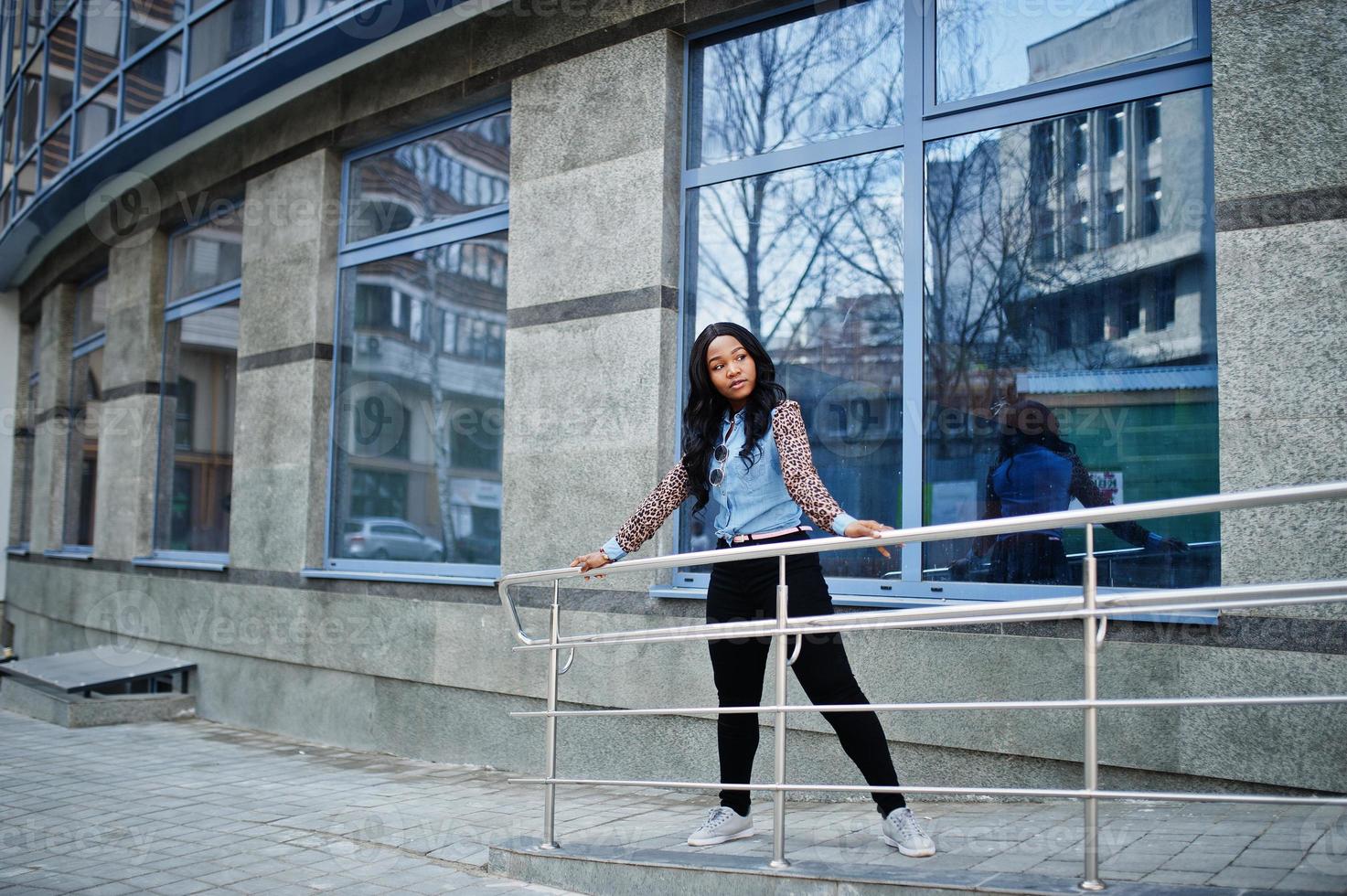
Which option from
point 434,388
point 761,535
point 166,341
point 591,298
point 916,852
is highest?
point 166,341

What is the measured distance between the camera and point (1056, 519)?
10.1ft

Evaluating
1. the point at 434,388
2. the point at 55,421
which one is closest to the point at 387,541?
the point at 434,388

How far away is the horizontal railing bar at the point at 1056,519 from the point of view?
264 centimetres

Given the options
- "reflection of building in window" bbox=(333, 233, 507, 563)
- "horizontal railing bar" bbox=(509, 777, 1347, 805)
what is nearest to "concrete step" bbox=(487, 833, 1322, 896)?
"horizontal railing bar" bbox=(509, 777, 1347, 805)

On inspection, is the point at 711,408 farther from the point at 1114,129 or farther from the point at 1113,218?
the point at 1114,129

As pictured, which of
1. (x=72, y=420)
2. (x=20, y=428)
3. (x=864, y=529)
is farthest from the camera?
(x=20, y=428)

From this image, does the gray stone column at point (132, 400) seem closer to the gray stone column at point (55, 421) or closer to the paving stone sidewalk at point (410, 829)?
the gray stone column at point (55, 421)

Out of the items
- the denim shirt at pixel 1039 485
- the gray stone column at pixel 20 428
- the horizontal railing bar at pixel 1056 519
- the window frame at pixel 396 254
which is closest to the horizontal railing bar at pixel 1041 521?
the horizontal railing bar at pixel 1056 519

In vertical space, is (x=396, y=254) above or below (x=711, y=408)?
above

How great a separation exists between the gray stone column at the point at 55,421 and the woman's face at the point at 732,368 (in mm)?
11522

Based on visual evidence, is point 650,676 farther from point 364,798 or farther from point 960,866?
point 960,866

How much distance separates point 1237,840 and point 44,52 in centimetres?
1285

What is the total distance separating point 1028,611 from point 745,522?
1.09 meters

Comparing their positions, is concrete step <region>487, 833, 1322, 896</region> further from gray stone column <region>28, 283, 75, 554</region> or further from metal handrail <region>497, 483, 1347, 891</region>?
gray stone column <region>28, 283, 75, 554</region>
